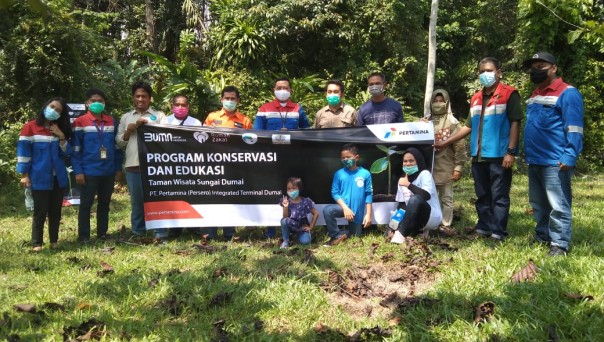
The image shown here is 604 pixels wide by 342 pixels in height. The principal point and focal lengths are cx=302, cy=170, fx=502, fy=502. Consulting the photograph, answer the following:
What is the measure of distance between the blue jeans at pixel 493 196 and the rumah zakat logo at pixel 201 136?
117 inches

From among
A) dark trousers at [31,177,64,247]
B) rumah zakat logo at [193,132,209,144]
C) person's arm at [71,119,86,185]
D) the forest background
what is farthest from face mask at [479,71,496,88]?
the forest background

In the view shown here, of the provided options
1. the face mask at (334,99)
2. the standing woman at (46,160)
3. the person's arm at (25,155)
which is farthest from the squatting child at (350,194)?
the person's arm at (25,155)

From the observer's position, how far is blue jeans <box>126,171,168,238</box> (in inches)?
234

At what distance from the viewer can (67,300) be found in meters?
3.77

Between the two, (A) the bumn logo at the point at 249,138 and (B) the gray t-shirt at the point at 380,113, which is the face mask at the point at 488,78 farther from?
(A) the bumn logo at the point at 249,138

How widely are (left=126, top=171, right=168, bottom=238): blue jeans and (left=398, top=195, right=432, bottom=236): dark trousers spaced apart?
8.91 ft

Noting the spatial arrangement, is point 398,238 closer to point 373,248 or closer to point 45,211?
point 373,248

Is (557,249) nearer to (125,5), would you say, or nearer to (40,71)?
(40,71)

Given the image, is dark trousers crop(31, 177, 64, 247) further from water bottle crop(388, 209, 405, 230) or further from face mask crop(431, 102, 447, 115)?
face mask crop(431, 102, 447, 115)

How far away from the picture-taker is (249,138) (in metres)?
5.72

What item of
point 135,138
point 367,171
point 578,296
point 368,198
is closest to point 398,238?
point 368,198

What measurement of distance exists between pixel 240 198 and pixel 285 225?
0.70 m

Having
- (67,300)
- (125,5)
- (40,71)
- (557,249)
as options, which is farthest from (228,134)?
(125,5)

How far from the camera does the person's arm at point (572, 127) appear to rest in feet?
13.7
